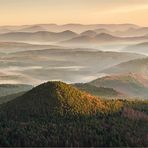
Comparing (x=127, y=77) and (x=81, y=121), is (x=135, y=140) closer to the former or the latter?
(x=81, y=121)

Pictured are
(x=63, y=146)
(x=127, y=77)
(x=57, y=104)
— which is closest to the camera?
(x=63, y=146)

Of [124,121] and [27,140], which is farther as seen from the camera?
[124,121]

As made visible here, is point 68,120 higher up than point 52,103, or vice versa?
point 52,103

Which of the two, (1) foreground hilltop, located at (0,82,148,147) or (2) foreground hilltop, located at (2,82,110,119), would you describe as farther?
(2) foreground hilltop, located at (2,82,110,119)

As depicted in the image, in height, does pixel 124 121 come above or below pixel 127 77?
above

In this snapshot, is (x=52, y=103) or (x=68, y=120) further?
(x=52, y=103)

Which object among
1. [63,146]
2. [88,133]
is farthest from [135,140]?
[63,146]

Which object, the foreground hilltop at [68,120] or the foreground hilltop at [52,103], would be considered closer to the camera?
the foreground hilltop at [68,120]

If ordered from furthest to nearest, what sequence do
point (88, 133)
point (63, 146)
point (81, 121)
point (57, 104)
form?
point (57, 104), point (81, 121), point (88, 133), point (63, 146)
